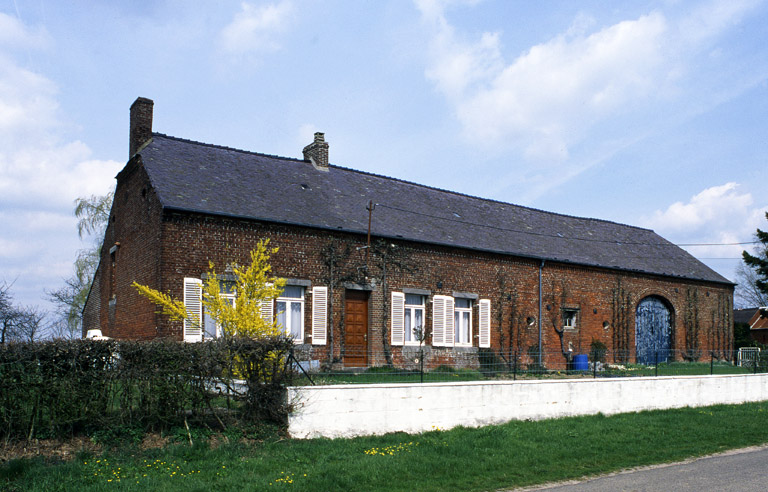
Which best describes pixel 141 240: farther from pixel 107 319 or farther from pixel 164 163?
pixel 107 319

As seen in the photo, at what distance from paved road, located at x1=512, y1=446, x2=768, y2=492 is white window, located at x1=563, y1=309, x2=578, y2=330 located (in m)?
15.5

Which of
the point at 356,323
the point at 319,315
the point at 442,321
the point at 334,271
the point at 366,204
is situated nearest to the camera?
the point at 319,315

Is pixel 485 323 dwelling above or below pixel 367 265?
below

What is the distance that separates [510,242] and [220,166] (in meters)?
11.1

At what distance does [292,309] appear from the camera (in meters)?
19.3

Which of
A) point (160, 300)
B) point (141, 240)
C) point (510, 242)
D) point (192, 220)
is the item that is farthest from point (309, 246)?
point (510, 242)

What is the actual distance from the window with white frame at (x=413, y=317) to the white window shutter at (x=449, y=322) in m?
0.94

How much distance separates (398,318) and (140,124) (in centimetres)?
1047

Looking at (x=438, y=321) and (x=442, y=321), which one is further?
(x=442, y=321)

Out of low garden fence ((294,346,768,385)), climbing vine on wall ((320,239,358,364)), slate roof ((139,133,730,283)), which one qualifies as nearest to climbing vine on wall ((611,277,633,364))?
slate roof ((139,133,730,283))

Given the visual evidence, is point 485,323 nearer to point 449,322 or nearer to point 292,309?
point 449,322

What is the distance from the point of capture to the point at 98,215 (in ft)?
110

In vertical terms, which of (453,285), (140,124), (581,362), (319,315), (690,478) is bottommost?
(690,478)

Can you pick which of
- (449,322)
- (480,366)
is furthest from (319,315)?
(480,366)
